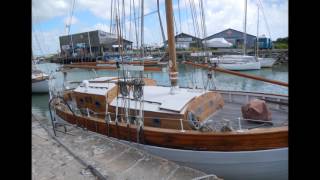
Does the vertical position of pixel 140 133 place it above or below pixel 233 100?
below

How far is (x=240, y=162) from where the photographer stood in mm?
6180

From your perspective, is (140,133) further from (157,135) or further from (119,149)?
(119,149)

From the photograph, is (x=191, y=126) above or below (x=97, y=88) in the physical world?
below

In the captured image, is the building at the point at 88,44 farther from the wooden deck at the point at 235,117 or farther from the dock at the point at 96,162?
the dock at the point at 96,162

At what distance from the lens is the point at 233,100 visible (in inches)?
388

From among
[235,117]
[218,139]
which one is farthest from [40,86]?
[218,139]

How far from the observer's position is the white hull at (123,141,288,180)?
5.99 metres

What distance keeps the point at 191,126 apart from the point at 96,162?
2.77m

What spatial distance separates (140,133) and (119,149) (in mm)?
1346

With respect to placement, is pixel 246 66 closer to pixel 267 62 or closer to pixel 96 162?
pixel 267 62

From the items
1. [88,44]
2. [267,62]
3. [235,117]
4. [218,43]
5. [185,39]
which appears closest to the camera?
[235,117]

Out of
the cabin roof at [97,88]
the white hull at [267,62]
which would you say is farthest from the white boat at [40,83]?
the white hull at [267,62]
